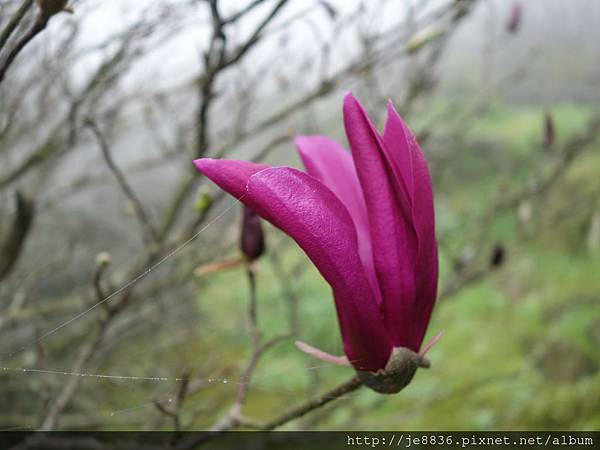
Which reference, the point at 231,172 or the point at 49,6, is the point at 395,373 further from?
the point at 49,6

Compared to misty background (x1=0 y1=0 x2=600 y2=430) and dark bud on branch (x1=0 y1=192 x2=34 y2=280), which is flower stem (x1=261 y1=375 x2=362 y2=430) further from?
dark bud on branch (x1=0 y1=192 x2=34 y2=280)

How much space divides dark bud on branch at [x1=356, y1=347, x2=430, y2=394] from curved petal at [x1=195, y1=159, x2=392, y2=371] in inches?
1.5

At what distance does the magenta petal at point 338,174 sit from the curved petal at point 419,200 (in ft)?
0.15

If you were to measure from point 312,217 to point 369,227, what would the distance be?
6cm

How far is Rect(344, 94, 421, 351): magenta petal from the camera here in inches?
14.5

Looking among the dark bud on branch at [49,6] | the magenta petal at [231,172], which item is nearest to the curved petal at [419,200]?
the magenta petal at [231,172]

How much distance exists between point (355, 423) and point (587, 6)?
4.43 m

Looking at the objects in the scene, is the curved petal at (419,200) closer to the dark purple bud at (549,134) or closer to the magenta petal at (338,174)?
the magenta petal at (338,174)

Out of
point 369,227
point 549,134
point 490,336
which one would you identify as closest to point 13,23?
point 369,227

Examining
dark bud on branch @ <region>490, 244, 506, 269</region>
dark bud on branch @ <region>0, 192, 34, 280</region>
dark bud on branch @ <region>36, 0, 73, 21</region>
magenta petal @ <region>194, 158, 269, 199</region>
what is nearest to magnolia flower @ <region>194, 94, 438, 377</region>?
magenta petal @ <region>194, 158, 269, 199</region>

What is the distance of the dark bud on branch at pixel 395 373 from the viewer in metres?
0.38

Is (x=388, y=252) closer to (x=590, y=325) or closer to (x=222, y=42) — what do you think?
(x=222, y=42)

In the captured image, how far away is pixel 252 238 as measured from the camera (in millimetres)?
625

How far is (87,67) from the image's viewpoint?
1495 mm
